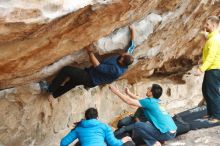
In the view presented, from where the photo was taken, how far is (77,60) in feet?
26.4

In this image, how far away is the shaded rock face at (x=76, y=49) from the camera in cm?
593

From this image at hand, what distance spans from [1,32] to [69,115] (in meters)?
4.08

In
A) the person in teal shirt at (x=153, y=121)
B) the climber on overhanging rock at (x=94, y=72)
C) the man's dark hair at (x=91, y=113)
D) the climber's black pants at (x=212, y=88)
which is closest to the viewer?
the man's dark hair at (x=91, y=113)

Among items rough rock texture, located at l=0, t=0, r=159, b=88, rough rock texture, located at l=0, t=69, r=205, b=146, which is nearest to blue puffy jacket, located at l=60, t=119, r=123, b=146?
rough rock texture, located at l=0, t=0, r=159, b=88

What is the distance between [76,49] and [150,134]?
174 centimetres

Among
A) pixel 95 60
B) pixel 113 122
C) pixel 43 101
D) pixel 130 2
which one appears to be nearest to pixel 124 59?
pixel 95 60

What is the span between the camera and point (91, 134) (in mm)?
6992

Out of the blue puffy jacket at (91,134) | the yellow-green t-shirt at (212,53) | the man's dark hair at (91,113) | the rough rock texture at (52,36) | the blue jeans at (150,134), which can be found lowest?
the blue jeans at (150,134)

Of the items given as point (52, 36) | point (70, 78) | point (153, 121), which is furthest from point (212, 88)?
point (52, 36)

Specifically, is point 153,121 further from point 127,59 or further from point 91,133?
point 91,133

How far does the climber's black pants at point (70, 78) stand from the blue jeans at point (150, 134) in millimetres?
1038

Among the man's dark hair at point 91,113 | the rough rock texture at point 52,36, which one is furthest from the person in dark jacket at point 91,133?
the rough rock texture at point 52,36

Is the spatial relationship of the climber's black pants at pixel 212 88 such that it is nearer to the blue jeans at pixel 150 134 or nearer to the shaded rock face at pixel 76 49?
the shaded rock face at pixel 76 49

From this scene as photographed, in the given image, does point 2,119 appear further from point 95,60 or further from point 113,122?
point 113,122
